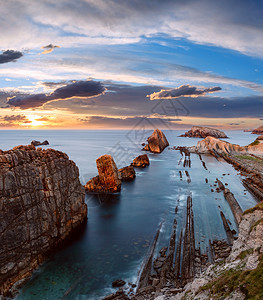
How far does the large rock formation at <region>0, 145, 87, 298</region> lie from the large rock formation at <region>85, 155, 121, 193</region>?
810 inches

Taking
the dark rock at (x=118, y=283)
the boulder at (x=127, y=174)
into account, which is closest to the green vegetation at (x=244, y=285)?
the dark rock at (x=118, y=283)

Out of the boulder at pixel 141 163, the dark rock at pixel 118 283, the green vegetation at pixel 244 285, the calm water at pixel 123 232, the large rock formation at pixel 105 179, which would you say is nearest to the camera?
the green vegetation at pixel 244 285

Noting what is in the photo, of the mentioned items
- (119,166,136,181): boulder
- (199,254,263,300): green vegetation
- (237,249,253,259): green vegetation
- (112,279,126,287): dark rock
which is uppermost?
(199,254,263,300): green vegetation

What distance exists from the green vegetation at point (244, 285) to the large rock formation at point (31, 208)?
18.4 meters

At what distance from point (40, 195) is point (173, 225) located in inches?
901

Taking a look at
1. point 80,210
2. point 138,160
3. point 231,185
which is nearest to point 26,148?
point 80,210

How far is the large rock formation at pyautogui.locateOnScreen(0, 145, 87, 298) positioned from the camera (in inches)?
818

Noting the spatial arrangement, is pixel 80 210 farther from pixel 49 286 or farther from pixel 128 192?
pixel 128 192

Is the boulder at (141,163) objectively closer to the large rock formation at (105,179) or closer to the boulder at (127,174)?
the boulder at (127,174)

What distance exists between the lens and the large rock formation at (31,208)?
2077 cm

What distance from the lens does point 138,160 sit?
92.3 m

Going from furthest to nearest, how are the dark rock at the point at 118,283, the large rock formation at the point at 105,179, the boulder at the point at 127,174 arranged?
the boulder at the point at 127,174, the large rock formation at the point at 105,179, the dark rock at the point at 118,283

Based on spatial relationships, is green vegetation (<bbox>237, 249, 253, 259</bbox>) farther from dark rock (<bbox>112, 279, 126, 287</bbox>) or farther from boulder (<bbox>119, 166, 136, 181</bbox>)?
boulder (<bbox>119, 166, 136, 181</bbox>)

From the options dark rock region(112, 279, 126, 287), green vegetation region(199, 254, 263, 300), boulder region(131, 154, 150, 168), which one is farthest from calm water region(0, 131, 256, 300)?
boulder region(131, 154, 150, 168)
